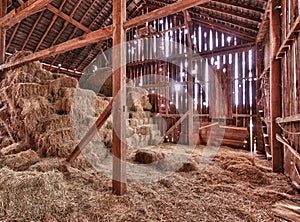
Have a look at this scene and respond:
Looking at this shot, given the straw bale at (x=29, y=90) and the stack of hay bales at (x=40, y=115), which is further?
the straw bale at (x=29, y=90)

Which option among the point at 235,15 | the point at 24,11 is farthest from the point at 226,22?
the point at 24,11

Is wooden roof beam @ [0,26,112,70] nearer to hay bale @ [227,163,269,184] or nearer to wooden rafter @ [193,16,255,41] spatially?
hay bale @ [227,163,269,184]

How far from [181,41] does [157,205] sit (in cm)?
703

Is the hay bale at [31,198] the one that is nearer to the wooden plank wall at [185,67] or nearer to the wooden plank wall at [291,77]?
the wooden plank wall at [291,77]

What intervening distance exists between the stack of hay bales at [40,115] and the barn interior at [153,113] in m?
0.03

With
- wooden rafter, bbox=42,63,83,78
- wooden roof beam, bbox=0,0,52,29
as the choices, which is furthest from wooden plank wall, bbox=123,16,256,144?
wooden roof beam, bbox=0,0,52,29

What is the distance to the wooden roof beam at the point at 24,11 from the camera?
12.4ft

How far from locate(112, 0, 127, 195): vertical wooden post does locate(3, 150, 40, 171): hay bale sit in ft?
6.01

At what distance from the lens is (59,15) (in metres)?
7.21

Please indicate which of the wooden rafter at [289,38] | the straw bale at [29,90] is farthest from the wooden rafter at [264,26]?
the straw bale at [29,90]

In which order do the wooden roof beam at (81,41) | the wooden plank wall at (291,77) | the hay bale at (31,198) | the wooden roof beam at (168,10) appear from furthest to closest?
the wooden roof beam at (81,41) → the wooden plank wall at (291,77) → the wooden roof beam at (168,10) → the hay bale at (31,198)

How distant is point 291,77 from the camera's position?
3133mm

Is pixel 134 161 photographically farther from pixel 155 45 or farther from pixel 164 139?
pixel 155 45

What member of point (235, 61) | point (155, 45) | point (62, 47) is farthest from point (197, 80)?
point (62, 47)
